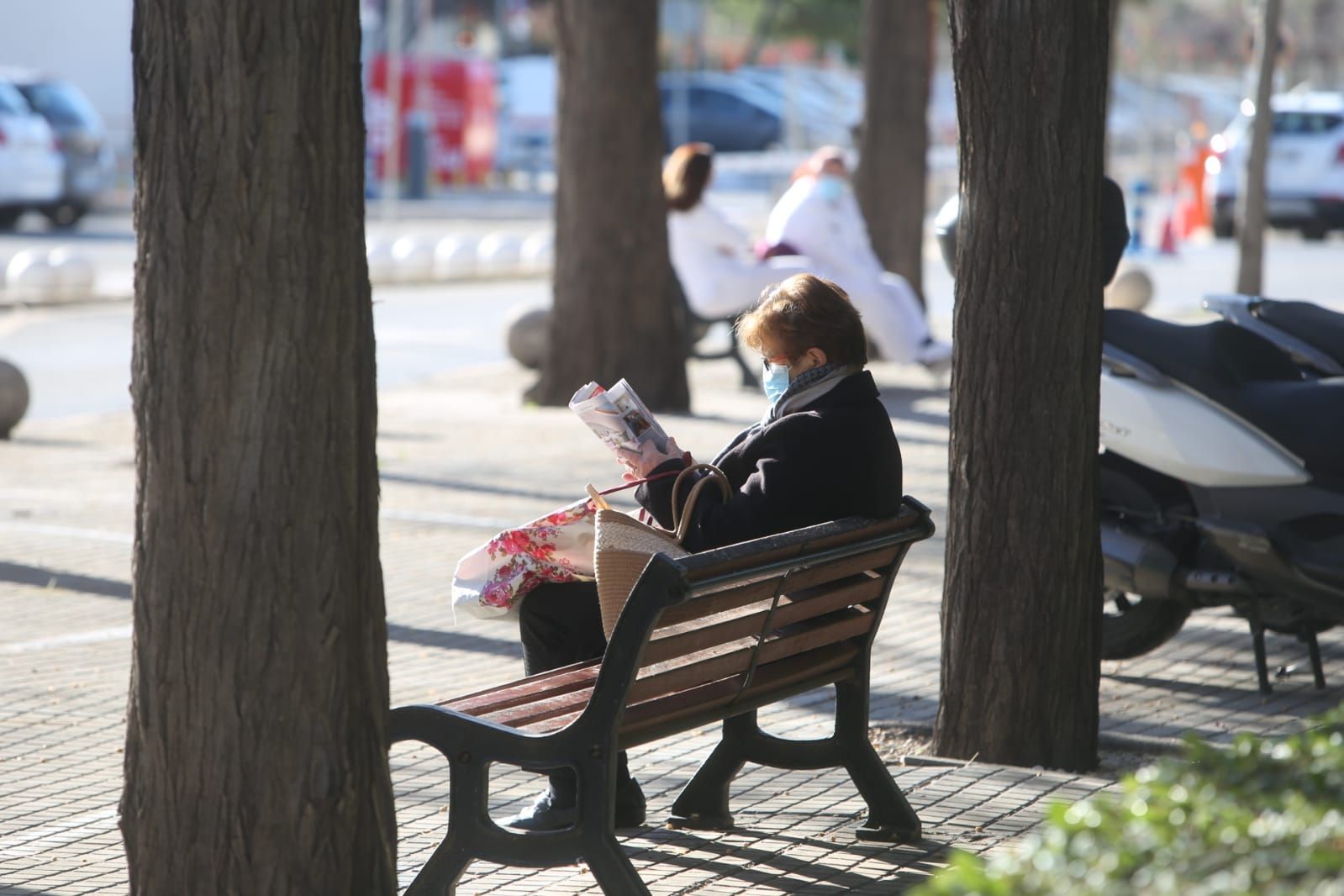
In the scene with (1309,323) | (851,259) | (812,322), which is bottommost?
(851,259)

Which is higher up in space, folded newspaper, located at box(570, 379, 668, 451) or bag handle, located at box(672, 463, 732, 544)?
folded newspaper, located at box(570, 379, 668, 451)

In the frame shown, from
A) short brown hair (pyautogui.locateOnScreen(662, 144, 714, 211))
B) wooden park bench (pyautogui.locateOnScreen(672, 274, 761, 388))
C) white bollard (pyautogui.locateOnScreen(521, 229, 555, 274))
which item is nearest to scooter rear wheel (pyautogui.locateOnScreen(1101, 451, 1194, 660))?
wooden park bench (pyautogui.locateOnScreen(672, 274, 761, 388))

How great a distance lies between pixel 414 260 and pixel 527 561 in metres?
20.1

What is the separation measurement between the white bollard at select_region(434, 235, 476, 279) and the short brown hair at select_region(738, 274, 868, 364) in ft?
67.0

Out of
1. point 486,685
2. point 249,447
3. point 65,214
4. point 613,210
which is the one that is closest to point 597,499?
point 249,447

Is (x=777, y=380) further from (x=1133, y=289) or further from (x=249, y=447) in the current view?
(x=1133, y=289)

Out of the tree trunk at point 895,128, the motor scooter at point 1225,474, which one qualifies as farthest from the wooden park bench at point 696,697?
the tree trunk at point 895,128

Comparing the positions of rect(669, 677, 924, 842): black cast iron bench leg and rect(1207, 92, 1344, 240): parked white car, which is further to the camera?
rect(1207, 92, 1344, 240): parked white car

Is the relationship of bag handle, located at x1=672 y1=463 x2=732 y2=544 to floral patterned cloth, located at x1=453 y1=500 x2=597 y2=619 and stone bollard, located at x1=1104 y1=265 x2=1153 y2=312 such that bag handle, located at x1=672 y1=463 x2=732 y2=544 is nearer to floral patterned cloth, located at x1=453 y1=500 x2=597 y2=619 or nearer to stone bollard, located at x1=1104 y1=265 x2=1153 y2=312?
floral patterned cloth, located at x1=453 y1=500 x2=597 y2=619

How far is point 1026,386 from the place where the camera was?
539 centimetres

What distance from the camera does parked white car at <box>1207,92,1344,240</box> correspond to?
30.8 meters

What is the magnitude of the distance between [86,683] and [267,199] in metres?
3.37

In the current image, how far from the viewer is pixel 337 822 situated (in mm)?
3734

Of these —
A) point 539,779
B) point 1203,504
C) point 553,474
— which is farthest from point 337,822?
point 553,474
